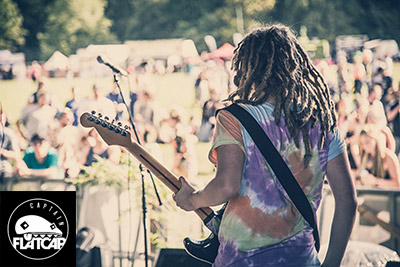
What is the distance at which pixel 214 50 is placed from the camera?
1875cm

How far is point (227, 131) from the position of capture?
1.75m

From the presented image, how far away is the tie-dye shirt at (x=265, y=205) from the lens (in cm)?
177

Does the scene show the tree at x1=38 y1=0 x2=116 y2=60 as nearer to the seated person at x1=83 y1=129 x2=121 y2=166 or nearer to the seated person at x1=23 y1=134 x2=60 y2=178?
the seated person at x1=83 y1=129 x2=121 y2=166

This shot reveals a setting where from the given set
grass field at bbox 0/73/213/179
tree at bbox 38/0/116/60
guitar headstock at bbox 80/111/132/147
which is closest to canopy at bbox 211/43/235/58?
grass field at bbox 0/73/213/179

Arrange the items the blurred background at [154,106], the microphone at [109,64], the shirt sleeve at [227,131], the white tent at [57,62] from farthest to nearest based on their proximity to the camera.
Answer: the white tent at [57,62]
the blurred background at [154,106]
the microphone at [109,64]
the shirt sleeve at [227,131]

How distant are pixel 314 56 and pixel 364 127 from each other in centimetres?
1284

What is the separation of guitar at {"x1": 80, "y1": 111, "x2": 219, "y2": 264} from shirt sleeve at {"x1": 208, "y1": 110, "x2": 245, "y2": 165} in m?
0.43

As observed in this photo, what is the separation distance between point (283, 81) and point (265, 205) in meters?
0.45

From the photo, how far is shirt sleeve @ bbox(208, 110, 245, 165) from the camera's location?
1.75 meters

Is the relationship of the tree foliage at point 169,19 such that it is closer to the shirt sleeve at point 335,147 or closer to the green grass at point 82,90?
the green grass at point 82,90

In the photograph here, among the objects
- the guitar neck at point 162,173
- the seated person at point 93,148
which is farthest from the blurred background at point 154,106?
the guitar neck at point 162,173

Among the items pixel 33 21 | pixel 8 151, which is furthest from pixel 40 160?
pixel 33 21

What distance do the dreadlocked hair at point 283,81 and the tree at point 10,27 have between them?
934 cm

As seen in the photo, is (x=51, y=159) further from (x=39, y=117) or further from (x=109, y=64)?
(x=109, y=64)
